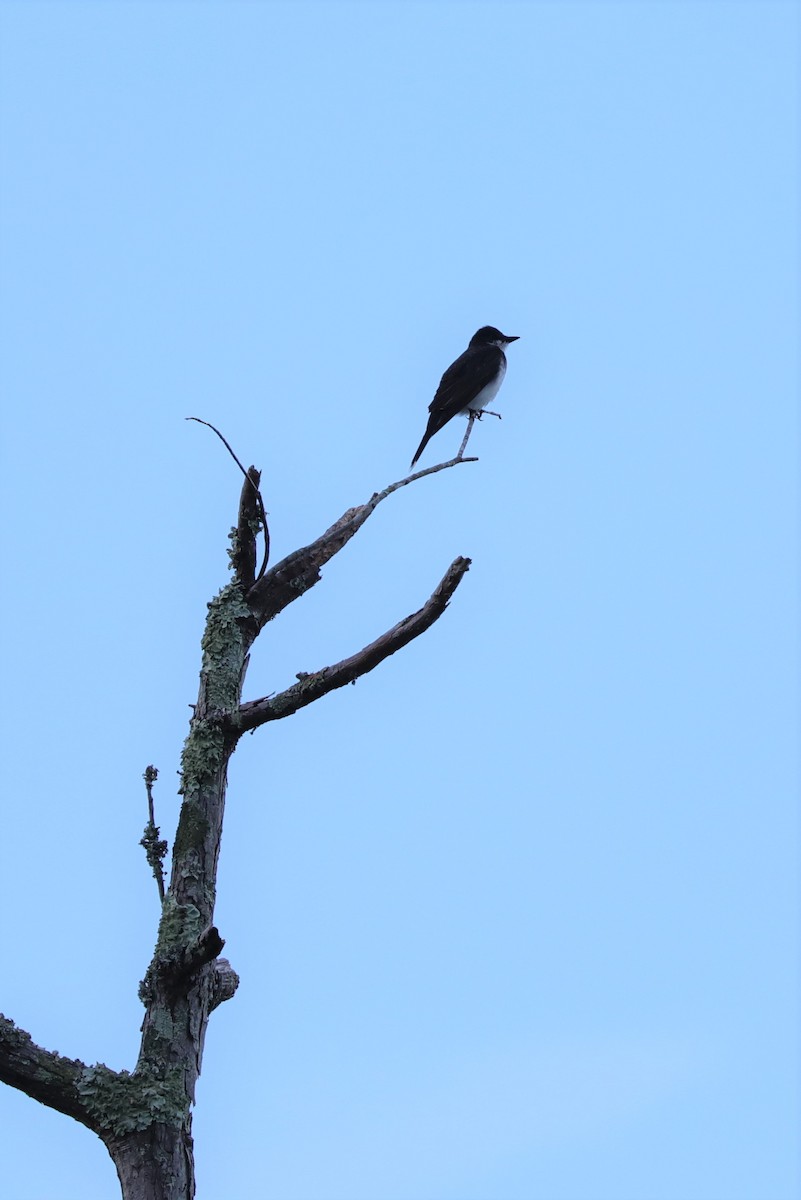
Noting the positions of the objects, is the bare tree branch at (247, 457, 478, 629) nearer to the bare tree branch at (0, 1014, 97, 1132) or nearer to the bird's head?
the bare tree branch at (0, 1014, 97, 1132)

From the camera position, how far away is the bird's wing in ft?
36.1

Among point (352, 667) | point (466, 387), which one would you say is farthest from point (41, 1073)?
point (466, 387)

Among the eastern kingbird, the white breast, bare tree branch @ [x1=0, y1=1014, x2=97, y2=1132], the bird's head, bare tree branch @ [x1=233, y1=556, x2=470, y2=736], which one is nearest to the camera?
bare tree branch @ [x1=0, y1=1014, x2=97, y2=1132]

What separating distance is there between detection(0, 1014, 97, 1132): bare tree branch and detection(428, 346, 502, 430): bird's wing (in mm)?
6795

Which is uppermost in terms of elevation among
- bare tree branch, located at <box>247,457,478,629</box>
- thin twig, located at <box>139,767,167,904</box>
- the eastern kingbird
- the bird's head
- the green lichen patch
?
the bird's head

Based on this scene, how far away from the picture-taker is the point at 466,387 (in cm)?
1108

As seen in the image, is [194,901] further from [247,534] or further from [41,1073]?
[247,534]

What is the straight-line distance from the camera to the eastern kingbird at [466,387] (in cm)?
1102

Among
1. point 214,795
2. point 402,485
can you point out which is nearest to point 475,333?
point 402,485

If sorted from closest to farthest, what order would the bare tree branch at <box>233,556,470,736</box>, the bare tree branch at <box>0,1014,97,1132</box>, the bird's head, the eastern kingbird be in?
the bare tree branch at <box>0,1014,97,1132</box>, the bare tree branch at <box>233,556,470,736</box>, the eastern kingbird, the bird's head

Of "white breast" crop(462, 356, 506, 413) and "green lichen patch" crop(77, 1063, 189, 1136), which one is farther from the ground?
"white breast" crop(462, 356, 506, 413)

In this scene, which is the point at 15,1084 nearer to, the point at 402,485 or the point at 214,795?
the point at 214,795

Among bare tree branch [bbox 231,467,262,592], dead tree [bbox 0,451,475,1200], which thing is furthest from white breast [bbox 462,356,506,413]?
bare tree branch [bbox 231,467,262,592]

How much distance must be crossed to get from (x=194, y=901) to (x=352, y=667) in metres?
1.34
